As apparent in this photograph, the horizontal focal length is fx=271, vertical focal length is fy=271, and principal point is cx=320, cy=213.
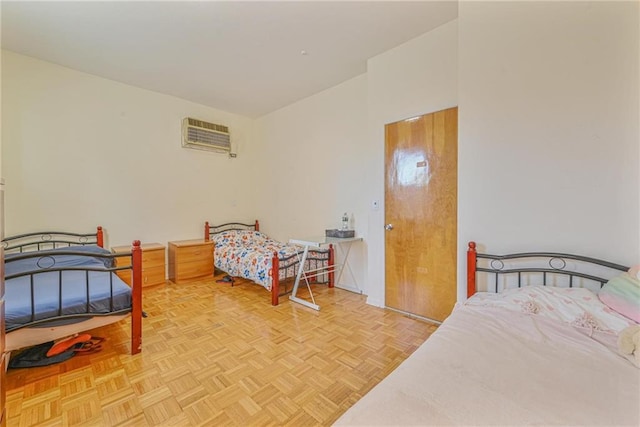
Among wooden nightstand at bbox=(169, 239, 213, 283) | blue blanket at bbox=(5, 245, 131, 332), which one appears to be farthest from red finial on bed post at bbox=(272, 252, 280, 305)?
wooden nightstand at bbox=(169, 239, 213, 283)

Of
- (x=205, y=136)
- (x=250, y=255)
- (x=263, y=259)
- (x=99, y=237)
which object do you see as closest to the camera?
(x=263, y=259)

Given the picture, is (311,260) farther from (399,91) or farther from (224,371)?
(399,91)

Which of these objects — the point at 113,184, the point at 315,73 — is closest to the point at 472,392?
the point at 315,73

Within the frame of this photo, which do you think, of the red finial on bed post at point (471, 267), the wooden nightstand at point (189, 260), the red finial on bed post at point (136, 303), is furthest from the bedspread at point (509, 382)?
the wooden nightstand at point (189, 260)

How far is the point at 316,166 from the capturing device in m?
4.14

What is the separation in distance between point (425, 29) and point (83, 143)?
4.23 metres

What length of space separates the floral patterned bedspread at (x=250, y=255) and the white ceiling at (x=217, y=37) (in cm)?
231

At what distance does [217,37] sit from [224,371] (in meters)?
2.99

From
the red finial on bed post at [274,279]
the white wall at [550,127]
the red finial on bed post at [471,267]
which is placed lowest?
the red finial on bed post at [274,279]

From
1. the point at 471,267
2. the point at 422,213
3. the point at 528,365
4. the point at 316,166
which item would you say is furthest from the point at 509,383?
the point at 316,166

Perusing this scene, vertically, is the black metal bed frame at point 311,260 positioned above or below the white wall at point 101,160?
below

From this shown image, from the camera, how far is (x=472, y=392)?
3.05ft

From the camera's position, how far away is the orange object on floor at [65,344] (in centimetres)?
200

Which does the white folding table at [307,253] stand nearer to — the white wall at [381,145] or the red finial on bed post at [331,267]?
the red finial on bed post at [331,267]
